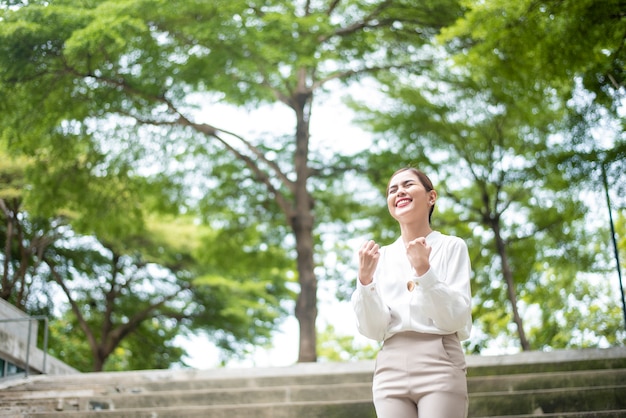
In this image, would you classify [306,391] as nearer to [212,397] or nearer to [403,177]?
[212,397]

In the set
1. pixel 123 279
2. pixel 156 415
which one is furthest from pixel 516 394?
pixel 123 279

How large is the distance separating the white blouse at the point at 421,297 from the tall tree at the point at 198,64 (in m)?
7.02

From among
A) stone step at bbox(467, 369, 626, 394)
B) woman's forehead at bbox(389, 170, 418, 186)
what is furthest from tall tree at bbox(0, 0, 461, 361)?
woman's forehead at bbox(389, 170, 418, 186)

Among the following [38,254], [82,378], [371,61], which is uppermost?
[371,61]

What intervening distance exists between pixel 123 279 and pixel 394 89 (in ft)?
30.3

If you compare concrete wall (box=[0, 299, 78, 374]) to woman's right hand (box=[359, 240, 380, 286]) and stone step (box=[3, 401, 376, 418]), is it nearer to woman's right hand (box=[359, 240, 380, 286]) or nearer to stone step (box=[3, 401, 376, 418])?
stone step (box=[3, 401, 376, 418])

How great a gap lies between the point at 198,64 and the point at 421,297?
8.96 meters

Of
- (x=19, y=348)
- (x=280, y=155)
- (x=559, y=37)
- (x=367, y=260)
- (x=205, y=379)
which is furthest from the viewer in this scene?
(x=280, y=155)

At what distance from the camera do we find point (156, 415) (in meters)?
6.36

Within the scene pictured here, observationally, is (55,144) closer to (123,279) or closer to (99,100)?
(99,100)

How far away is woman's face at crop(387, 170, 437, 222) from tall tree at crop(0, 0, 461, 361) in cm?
682

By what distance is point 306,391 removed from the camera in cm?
709

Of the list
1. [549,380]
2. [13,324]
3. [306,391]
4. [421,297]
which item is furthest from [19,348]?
[421,297]

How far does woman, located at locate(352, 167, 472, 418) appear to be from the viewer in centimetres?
273
